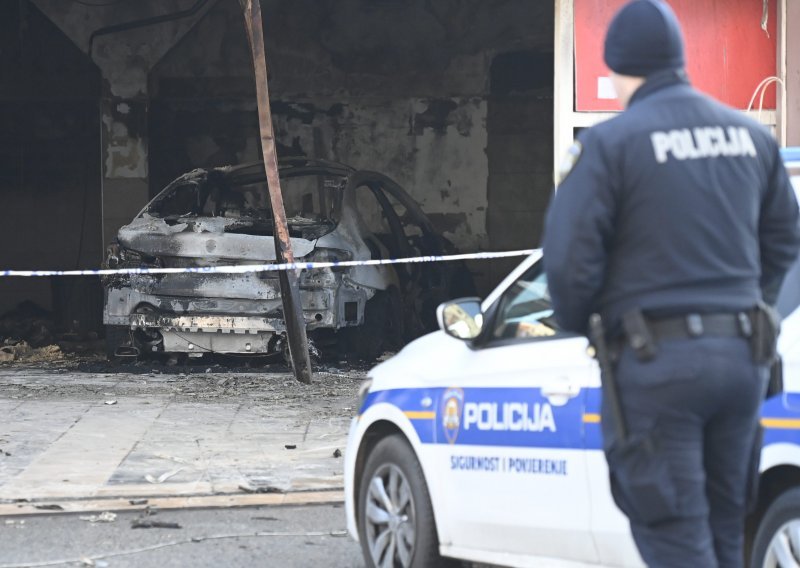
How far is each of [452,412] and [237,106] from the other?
1489 cm

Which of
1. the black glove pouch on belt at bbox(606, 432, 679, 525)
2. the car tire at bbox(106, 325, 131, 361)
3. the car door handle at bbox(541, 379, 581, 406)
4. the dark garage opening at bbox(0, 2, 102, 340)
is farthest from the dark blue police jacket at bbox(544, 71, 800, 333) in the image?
the dark garage opening at bbox(0, 2, 102, 340)

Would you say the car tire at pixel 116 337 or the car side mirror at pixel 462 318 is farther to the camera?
the car tire at pixel 116 337

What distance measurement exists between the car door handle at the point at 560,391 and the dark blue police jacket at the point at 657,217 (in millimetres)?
919

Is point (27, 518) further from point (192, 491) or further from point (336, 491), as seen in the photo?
point (336, 491)

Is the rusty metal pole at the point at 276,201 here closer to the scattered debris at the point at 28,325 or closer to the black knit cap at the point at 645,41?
the scattered debris at the point at 28,325

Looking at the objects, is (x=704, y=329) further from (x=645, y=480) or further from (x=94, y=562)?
(x=94, y=562)

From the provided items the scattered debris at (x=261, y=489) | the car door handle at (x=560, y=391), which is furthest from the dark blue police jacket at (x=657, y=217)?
the scattered debris at (x=261, y=489)

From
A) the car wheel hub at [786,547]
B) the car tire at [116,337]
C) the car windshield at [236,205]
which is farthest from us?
the car tire at [116,337]

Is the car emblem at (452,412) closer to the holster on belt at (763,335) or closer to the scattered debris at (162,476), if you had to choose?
the holster on belt at (763,335)

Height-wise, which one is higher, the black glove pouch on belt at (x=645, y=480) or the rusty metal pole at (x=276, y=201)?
the rusty metal pole at (x=276, y=201)

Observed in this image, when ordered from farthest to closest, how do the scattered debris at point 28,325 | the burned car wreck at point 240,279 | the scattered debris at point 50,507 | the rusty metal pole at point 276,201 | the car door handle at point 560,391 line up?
the scattered debris at point 28,325, the burned car wreck at point 240,279, the rusty metal pole at point 276,201, the scattered debris at point 50,507, the car door handle at point 560,391

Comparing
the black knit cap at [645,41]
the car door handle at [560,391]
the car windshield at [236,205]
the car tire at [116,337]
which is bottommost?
the car tire at [116,337]

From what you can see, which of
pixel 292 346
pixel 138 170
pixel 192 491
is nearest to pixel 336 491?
pixel 192 491

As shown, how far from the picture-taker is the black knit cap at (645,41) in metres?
3.15
